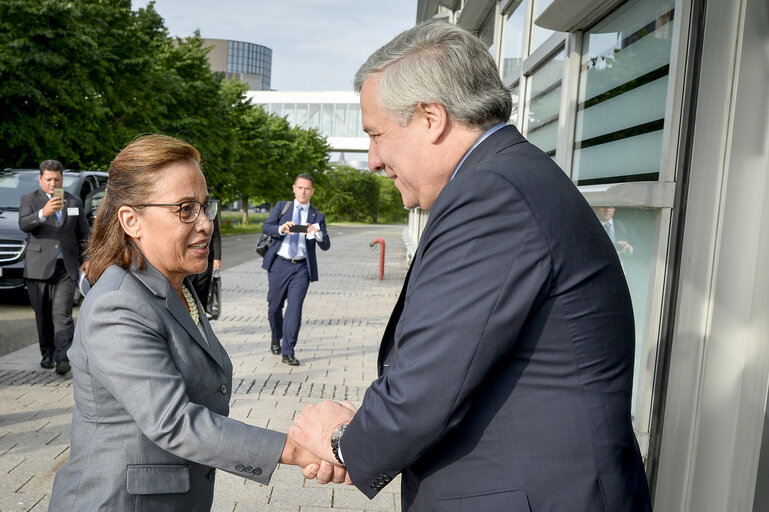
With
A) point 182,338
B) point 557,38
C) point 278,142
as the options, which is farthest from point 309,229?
point 278,142

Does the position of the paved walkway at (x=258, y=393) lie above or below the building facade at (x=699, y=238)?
below

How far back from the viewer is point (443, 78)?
1.72 meters

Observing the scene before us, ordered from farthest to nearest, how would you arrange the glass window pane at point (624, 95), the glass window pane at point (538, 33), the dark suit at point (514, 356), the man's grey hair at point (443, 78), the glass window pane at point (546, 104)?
the glass window pane at point (538, 33)
the glass window pane at point (546, 104)
the glass window pane at point (624, 95)
the man's grey hair at point (443, 78)
the dark suit at point (514, 356)

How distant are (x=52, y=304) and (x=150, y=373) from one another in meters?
5.71

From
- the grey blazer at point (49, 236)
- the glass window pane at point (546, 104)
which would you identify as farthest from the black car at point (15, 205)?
the glass window pane at point (546, 104)

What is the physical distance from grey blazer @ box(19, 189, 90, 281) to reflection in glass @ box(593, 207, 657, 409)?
5.13 m

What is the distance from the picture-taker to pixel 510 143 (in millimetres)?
1700

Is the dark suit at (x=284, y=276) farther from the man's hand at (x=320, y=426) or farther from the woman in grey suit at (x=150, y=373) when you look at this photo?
the man's hand at (x=320, y=426)

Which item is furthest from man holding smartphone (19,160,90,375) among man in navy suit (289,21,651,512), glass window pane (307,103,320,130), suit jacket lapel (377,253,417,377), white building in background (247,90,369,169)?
glass window pane (307,103,320,130)

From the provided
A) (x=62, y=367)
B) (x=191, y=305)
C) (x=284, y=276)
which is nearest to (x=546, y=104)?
(x=284, y=276)

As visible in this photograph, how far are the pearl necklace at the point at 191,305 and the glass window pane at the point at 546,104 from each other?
312 cm

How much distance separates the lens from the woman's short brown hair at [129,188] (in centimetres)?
205

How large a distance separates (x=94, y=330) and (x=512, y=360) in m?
1.11

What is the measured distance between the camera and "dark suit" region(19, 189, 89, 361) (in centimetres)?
670
